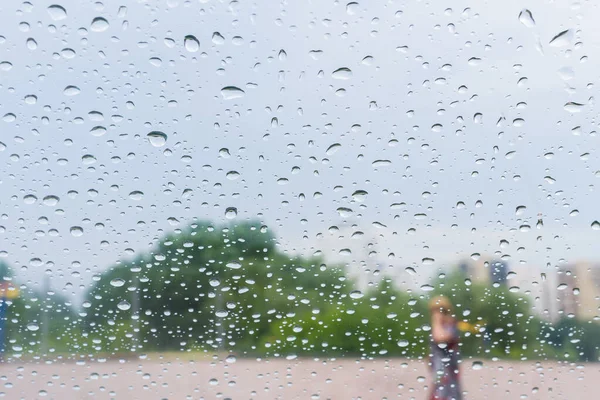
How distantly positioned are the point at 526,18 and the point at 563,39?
123 millimetres

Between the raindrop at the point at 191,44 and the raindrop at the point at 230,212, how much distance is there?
45 centimetres

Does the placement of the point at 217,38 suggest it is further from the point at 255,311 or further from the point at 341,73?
the point at 255,311

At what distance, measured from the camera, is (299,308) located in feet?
5.10

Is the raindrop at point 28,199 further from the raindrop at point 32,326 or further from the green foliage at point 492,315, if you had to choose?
the green foliage at point 492,315

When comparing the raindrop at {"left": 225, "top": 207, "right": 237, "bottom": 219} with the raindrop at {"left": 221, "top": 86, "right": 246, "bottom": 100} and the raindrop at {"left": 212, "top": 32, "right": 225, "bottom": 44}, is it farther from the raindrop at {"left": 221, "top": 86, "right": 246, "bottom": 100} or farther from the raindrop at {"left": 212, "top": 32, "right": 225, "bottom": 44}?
the raindrop at {"left": 212, "top": 32, "right": 225, "bottom": 44}

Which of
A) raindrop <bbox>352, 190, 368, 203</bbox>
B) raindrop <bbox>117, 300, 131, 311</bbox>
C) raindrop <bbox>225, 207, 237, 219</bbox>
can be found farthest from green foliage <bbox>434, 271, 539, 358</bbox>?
raindrop <bbox>117, 300, 131, 311</bbox>

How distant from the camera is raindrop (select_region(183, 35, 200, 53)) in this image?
5.13ft

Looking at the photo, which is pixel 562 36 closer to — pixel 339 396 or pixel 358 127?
pixel 358 127

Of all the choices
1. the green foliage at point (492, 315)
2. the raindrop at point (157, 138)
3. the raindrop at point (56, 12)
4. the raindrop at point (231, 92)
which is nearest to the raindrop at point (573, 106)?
the green foliage at point (492, 315)

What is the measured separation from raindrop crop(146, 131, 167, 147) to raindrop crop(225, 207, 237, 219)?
261 mm

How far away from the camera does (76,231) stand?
4.99 feet

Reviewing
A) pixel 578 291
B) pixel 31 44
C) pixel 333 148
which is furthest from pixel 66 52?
pixel 578 291

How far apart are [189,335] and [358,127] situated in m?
0.75

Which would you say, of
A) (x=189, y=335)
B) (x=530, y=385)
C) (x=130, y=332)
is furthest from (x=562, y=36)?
(x=130, y=332)
